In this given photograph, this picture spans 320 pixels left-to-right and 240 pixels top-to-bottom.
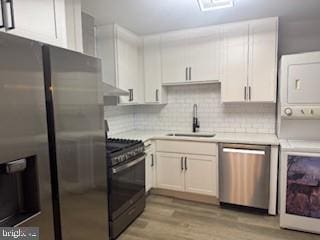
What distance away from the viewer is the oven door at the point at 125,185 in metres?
2.28

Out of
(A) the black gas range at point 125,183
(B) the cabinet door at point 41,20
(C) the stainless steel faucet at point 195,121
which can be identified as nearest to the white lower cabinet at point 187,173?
(A) the black gas range at point 125,183

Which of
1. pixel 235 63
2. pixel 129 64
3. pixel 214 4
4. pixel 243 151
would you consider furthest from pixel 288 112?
Result: pixel 129 64

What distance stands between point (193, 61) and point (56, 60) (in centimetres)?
239

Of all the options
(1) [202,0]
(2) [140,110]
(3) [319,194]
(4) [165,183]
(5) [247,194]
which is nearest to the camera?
(1) [202,0]

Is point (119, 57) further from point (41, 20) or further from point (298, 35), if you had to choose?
point (298, 35)

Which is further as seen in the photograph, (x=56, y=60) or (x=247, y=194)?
(x=247, y=194)

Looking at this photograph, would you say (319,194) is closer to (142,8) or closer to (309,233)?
(309,233)

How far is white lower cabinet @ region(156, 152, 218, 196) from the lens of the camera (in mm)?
3080

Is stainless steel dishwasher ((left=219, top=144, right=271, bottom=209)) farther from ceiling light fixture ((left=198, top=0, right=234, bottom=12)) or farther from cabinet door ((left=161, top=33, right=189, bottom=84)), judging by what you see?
ceiling light fixture ((left=198, top=0, right=234, bottom=12))

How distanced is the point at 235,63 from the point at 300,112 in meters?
1.03

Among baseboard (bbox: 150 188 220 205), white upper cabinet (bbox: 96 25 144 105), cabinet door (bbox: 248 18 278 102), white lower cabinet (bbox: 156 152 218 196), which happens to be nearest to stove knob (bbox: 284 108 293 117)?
cabinet door (bbox: 248 18 278 102)

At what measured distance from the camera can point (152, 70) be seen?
362cm

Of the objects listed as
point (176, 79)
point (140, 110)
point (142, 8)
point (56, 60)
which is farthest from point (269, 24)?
point (56, 60)

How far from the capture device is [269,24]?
2900mm
